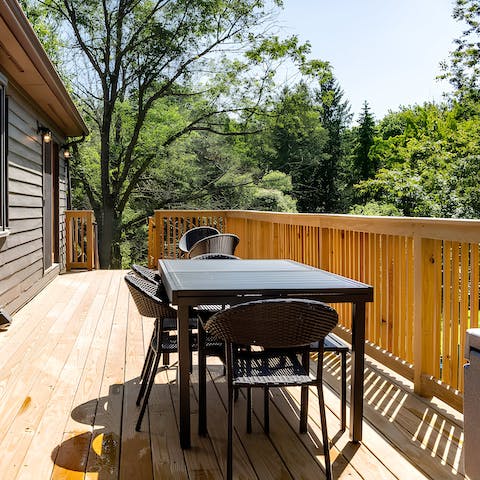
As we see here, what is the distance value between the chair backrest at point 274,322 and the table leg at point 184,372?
0.33 meters

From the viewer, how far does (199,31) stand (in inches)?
604

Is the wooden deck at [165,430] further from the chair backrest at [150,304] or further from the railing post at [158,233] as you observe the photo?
the railing post at [158,233]

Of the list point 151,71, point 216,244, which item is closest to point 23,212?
point 216,244

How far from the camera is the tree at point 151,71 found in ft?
49.4

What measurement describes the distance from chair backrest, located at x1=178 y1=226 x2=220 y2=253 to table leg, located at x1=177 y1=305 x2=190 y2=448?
4.01 metres

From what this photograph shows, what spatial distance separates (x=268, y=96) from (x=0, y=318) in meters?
12.8

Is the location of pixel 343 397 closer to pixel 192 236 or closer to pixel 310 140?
pixel 192 236

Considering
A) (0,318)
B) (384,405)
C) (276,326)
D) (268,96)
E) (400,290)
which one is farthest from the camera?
(268,96)

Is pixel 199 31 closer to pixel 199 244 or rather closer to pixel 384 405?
pixel 199 244

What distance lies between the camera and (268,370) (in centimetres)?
259

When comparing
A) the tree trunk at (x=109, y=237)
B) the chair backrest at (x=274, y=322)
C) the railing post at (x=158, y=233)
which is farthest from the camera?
the tree trunk at (x=109, y=237)

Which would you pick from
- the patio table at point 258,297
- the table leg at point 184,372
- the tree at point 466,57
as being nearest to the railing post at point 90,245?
the patio table at point 258,297

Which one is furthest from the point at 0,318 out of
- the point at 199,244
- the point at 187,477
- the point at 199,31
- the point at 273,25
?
the point at 273,25

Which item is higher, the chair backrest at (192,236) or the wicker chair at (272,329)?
the chair backrest at (192,236)
